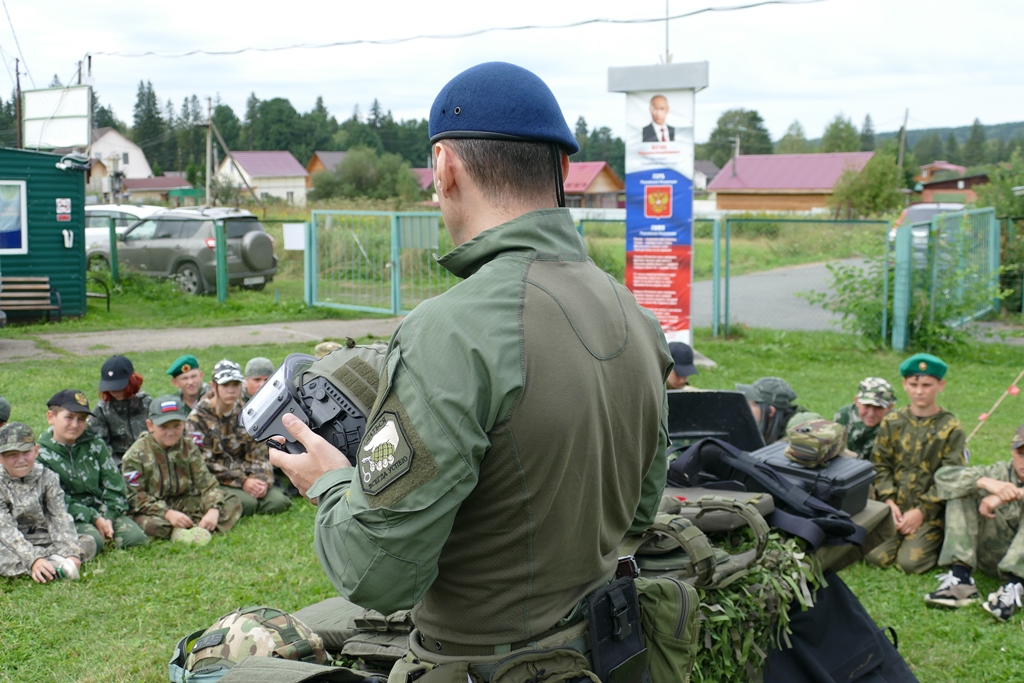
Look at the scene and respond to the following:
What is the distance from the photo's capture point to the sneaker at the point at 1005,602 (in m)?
4.89

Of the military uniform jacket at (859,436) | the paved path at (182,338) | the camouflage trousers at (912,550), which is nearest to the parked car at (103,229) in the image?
the paved path at (182,338)

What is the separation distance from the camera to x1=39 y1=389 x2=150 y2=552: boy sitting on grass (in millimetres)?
5684

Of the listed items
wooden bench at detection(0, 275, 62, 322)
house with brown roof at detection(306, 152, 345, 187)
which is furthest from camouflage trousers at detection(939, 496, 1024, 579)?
house with brown roof at detection(306, 152, 345, 187)

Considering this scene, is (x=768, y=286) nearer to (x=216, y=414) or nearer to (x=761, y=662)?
(x=216, y=414)

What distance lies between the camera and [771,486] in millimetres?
4395

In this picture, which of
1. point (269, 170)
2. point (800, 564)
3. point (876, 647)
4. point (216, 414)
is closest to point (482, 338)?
point (800, 564)

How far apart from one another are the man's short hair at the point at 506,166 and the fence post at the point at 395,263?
43.5 feet

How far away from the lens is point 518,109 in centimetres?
181

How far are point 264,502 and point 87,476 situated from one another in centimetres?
136

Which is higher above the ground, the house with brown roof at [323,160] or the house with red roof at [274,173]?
the house with brown roof at [323,160]

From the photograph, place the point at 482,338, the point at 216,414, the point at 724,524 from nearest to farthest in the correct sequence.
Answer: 1. the point at 482,338
2. the point at 724,524
3. the point at 216,414

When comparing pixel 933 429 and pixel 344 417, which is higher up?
pixel 344 417

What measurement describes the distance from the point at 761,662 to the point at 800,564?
527 millimetres

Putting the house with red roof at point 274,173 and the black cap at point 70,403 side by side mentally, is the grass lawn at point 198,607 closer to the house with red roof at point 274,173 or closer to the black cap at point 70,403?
the black cap at point 70,403
